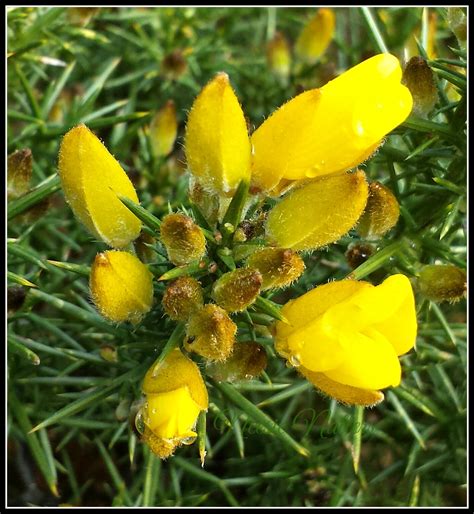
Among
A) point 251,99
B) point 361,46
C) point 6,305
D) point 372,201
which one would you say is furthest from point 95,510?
point 361,46

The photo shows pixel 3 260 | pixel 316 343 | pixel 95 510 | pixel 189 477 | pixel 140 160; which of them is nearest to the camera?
pixel 316 343

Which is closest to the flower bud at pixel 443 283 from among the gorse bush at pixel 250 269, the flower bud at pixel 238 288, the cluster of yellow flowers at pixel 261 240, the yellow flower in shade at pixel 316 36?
the gorse bush at pixel 250 269

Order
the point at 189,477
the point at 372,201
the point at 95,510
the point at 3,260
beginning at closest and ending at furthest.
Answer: the point at 372,201 → the point at 3,260 → the point at 95,510 → the point at 189,477

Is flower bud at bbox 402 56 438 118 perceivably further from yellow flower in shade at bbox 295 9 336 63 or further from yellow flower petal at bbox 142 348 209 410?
yellow flower in shade at bbox 295 9 336 63

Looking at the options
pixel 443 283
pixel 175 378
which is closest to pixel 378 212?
pixel 443 283

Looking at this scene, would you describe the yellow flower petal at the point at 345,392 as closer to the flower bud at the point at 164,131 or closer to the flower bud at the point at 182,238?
the flower bud at the point at 182,238

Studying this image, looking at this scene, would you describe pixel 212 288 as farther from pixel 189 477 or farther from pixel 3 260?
pixel 189 477

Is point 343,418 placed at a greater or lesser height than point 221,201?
lesser
